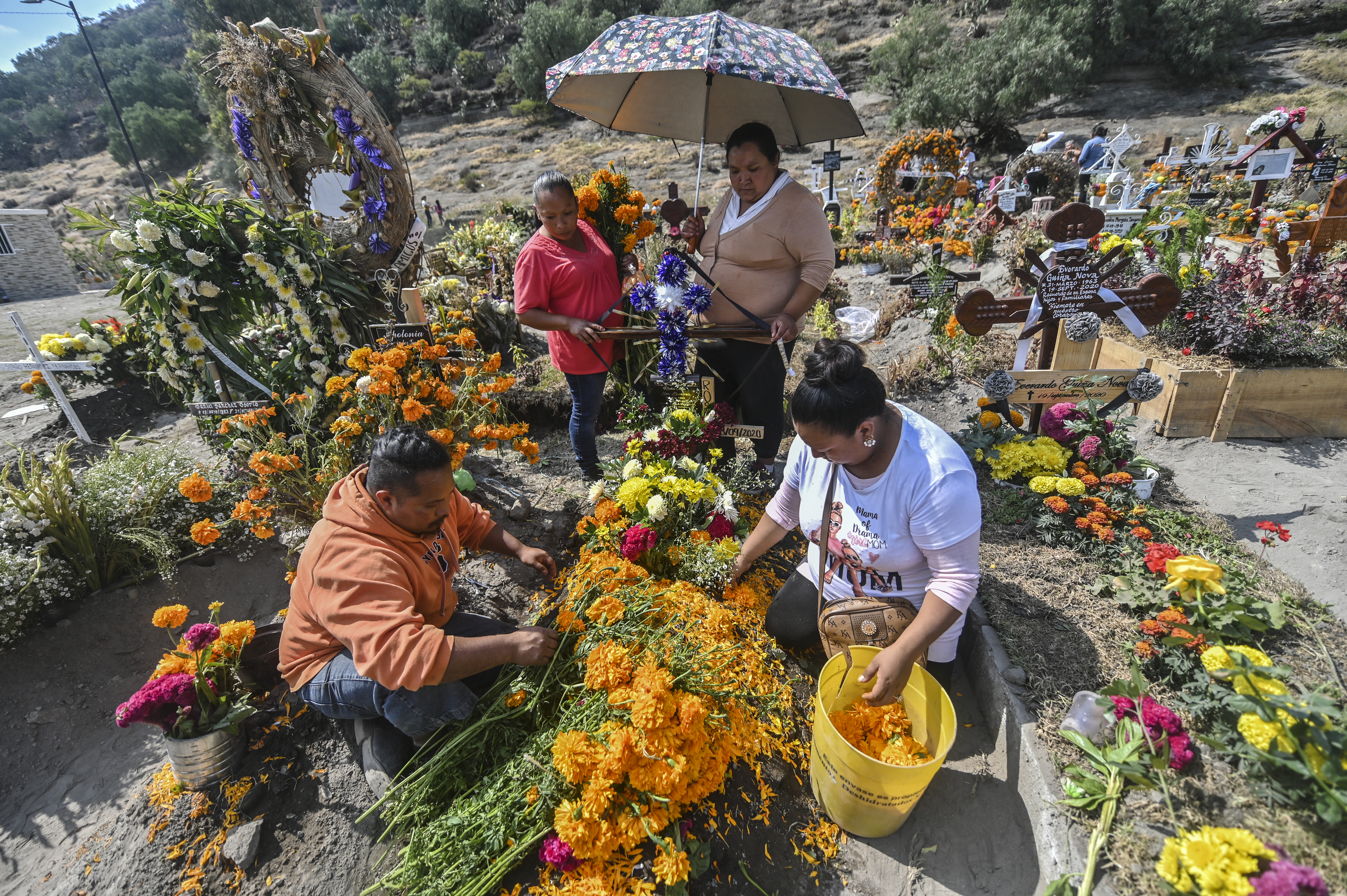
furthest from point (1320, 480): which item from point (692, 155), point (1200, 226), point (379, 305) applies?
point (692, 155)

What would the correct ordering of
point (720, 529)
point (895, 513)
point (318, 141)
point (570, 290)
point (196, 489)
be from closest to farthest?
point (895, 513), point (720, 529), point (196, 489), point (570, 290), point (318, 141)

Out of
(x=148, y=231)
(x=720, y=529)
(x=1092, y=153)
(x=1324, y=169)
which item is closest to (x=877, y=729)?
(x=720, y=529)

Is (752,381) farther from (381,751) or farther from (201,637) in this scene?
(201,637)

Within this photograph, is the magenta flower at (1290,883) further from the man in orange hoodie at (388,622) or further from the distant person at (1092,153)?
the distant person at (1092,153)

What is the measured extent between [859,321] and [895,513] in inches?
210

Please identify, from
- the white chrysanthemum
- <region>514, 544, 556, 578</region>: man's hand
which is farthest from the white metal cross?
<region>514, 544, 556, 578</region>: man's hand

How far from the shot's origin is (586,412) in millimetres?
3541

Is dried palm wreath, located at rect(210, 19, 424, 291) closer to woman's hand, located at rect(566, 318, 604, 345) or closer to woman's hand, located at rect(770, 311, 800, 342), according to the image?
woman's hand, located at rect(566, 318, 604, 345)

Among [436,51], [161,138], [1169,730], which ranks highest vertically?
[436,51]

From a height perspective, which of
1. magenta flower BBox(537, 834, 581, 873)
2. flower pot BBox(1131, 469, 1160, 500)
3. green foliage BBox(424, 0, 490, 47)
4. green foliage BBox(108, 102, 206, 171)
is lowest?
flower pot BBox(1131, 469, 1160, 500)

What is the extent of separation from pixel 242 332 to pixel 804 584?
15.4 feet

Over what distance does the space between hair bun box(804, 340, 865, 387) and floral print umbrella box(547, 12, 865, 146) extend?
155 cm

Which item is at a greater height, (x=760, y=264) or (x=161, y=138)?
(x=161, y=138)

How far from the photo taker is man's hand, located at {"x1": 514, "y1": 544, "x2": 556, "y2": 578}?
96.6 inches
